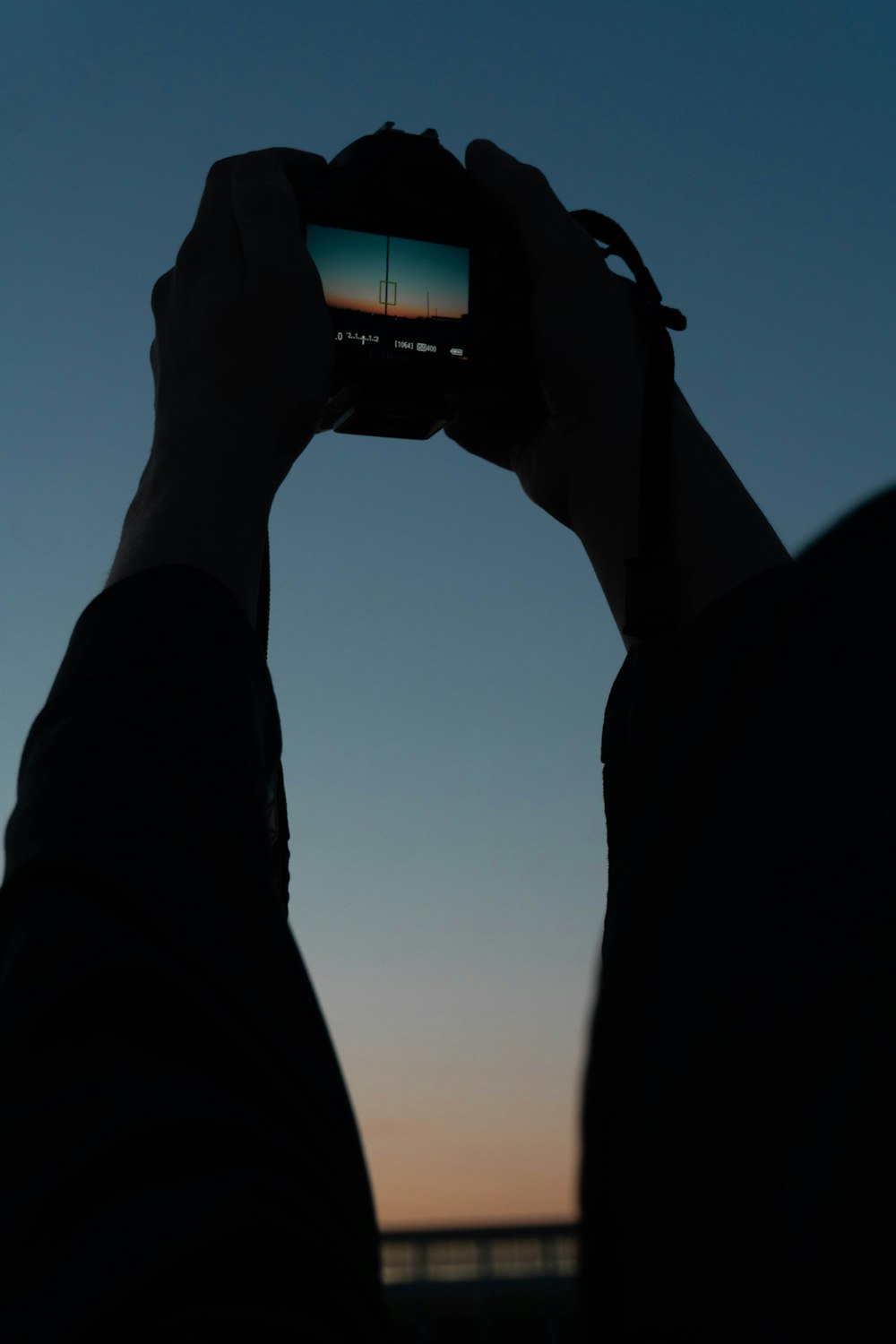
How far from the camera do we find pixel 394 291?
1180 millimetres

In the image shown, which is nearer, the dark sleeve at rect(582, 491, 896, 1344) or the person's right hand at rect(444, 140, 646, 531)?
the dark sleeve at rect(582, 491, 896, 1344)

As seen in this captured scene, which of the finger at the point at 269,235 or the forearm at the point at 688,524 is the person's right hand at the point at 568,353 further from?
the finger at the point at 269,235

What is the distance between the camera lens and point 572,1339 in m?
0.30

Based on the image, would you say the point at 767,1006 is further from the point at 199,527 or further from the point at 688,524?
the point at 688,524

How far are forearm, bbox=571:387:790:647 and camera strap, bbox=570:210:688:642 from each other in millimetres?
12

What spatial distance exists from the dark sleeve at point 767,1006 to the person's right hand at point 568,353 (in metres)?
0.78

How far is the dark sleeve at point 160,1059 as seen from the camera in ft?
0.89

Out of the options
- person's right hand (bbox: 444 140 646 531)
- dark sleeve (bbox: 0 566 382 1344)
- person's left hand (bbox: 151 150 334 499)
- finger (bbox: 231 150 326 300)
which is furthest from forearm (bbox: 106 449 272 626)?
person's right hand (bbox: 444 140 646 531)

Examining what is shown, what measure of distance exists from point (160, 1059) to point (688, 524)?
72 cm

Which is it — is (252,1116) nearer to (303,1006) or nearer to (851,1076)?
(303,1006)

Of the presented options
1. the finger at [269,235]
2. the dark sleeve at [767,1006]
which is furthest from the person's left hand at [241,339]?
the dark sleeve at [767,1006]

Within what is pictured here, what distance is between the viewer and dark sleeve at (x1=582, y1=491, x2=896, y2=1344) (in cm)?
26

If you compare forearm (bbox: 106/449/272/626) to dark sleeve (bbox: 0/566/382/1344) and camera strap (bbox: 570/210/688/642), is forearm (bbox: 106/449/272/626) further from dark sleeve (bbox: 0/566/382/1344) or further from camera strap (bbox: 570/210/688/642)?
camera strap (bbox: 570/210/688/642)

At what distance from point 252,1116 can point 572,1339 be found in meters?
0.10
